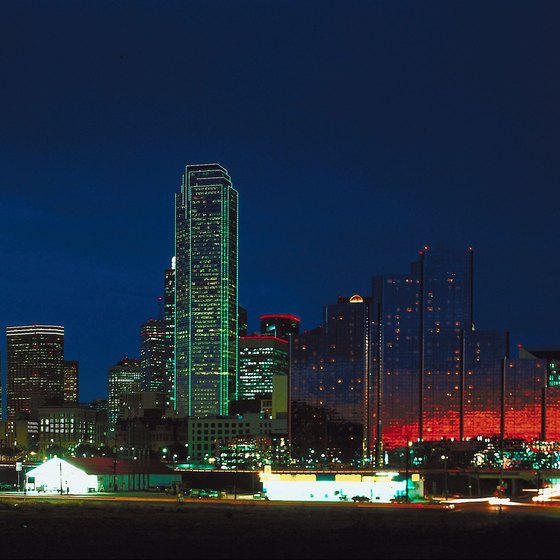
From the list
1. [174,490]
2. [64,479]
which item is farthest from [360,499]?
[64,479]

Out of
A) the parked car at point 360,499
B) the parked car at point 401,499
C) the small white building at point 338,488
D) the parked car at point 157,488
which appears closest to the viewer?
the parked car at point 401,499

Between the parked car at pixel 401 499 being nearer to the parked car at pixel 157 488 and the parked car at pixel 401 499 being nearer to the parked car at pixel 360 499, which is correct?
the parked car at pixel 360 499

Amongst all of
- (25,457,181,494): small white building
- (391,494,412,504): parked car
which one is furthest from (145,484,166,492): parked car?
(391,494,412,504): parked car

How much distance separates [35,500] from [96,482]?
16.4 meters

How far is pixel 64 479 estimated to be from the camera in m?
145

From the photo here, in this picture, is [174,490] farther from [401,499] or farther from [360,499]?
[401,499]

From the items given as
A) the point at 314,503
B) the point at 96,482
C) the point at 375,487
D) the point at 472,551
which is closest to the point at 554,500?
the point at 375,487

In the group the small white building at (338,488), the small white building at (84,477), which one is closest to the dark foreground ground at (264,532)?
the small white building at (338,488)

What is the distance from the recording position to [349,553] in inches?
3423

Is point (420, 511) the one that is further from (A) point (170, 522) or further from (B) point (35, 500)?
(B) point (35, 500)

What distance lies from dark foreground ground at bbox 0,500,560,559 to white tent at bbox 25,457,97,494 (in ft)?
70.5

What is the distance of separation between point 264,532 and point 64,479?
172ft

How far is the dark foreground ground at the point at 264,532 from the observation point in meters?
88.5

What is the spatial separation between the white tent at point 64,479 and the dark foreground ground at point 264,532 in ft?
70.5
